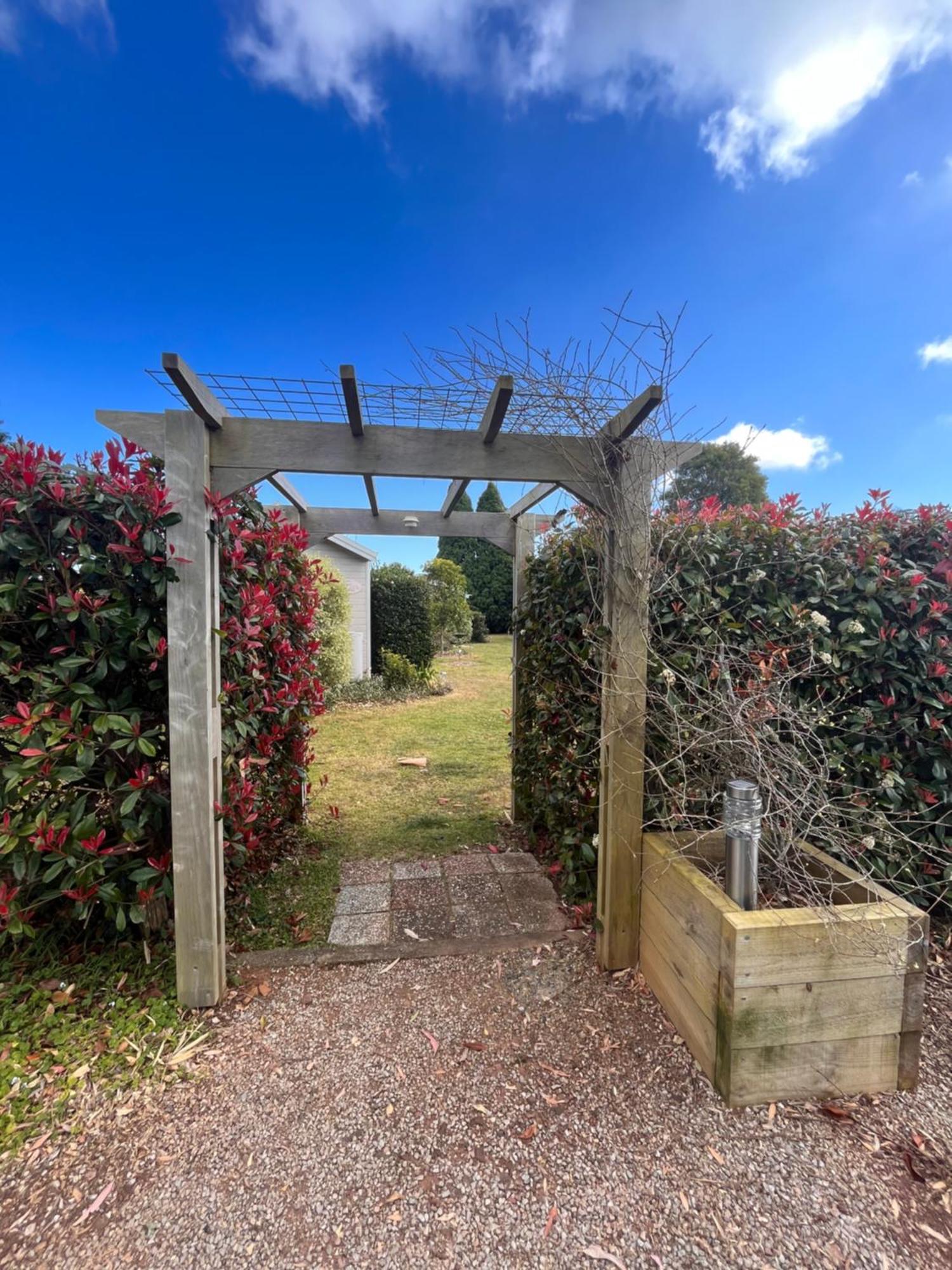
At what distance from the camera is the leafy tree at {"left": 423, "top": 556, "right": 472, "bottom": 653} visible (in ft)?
40.6

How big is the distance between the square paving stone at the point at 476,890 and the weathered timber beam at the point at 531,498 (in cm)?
227

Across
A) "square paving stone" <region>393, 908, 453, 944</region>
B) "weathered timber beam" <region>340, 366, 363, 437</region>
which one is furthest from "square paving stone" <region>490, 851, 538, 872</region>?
"weathered timber beam" <region>340, 366, 363, 437</region>

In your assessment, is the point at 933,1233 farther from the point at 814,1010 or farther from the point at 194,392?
the point at 194,392

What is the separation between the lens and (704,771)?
7.42ft

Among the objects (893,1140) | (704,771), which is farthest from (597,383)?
(893,1140)

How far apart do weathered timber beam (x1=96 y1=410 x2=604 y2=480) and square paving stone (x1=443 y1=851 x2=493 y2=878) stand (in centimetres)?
239

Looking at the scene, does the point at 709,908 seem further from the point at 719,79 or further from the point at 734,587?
the point at 719,79

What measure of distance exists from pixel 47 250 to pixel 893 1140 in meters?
8.23

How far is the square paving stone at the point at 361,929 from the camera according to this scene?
2561 mm

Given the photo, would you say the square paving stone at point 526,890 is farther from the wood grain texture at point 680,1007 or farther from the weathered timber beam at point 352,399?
the weathered timber beam at point 352,399

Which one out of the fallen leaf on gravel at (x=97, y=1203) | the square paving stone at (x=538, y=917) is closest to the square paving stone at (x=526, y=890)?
the square paving stone at (x=538, y=917)

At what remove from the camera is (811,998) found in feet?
5.31

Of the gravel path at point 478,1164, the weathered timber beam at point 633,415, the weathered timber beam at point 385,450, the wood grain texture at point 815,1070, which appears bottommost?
the gravel path at point 478,1164

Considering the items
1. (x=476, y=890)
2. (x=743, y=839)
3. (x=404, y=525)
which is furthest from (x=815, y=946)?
(x=404, y=525)
